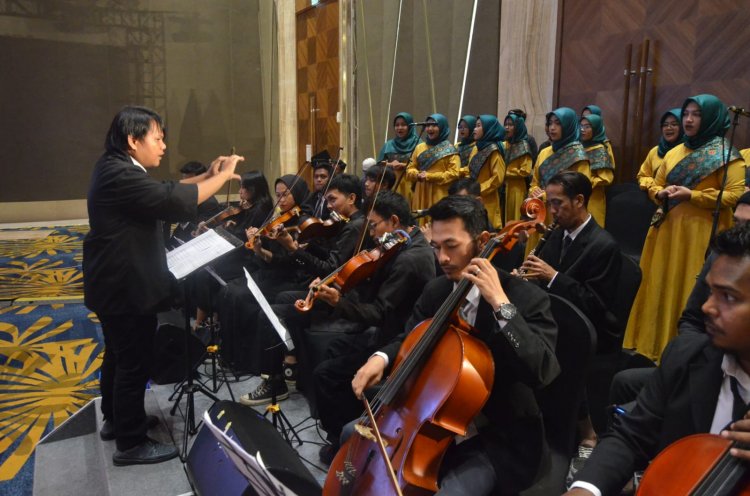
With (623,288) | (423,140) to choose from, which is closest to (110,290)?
(623,288)

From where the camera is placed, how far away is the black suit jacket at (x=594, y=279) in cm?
240

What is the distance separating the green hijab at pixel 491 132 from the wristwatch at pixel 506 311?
367 centimetres

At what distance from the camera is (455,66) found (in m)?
6.26

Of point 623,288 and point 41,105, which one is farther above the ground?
point 41,105

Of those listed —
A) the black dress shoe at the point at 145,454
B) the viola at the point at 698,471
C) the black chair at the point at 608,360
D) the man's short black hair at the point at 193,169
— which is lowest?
the black dress shoe at the point at 145,454

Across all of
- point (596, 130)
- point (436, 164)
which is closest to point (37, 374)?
point (436, 164)

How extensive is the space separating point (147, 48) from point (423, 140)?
6837mm

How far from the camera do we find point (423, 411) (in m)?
1.46

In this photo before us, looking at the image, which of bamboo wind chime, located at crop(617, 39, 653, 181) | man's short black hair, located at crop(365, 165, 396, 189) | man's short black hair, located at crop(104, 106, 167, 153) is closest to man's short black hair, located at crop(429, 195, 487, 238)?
man's short black hair, located at crop(104, 106, 167, 153)

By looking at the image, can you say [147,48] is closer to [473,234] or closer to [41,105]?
[41,105]

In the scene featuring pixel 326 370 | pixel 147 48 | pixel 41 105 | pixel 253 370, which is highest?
pixel 147 48

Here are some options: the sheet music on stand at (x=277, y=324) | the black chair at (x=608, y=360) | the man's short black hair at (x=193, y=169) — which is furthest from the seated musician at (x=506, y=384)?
the man's short black hair at (x=193, y=169)

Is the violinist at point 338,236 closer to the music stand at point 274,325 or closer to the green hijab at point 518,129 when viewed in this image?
the music stand at point 274,325

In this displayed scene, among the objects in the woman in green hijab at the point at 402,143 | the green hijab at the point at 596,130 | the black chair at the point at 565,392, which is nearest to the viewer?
the black chair at the point at 565,392
